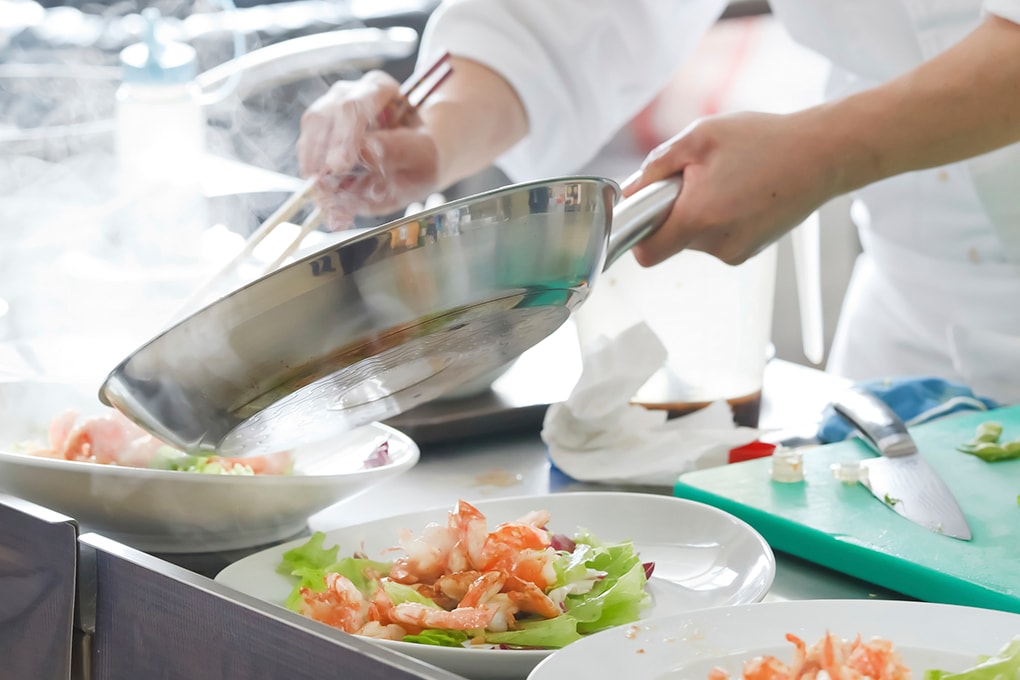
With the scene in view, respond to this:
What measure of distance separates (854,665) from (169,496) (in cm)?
50

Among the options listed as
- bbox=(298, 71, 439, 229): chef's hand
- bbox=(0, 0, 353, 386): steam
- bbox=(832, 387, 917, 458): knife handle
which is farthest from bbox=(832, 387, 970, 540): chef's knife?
bbox=(0, 0, 353, 386): steam

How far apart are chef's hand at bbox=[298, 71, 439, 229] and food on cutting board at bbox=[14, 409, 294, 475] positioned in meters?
0.33

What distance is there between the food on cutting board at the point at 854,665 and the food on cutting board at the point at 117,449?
19.2 inches

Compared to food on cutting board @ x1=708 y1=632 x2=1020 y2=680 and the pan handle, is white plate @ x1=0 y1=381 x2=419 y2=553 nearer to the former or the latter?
the pan handle

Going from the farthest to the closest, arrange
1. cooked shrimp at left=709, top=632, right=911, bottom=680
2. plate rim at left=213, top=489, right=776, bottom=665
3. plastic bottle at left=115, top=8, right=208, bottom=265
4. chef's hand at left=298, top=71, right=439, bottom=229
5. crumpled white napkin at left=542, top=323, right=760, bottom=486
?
plastic bottle at left=115, top=8, right=208, bottom=265, chef's hand at left=298, top=71, right=439, bottom=229, crumpled white napkin at left=542, top=323, right=760, bottom=486, plate rim at left=213, top=489, right=776, bottom=665, cooked shrimp at left=709, top=632, right=911, bottom=680

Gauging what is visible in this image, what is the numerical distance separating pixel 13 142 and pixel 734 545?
0.88 metres

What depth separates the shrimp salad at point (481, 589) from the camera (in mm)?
667

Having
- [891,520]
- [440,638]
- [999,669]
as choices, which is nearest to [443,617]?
[440,638]

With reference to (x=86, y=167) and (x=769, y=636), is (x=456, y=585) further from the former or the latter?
(x=86, y=167)

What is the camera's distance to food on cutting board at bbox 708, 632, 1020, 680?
0.52 metres

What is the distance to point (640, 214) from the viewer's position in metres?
0.92

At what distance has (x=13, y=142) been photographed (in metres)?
1.23

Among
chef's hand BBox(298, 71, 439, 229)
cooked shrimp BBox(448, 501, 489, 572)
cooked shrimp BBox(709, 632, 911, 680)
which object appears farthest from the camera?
chef's hand BBox(298, 71, 439, 229)

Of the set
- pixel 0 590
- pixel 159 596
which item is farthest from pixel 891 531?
pixel 0 590
